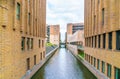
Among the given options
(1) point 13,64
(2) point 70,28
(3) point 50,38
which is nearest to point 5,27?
(1) point 13,64

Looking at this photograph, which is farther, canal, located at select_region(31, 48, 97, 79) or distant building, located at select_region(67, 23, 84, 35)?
distant building, located at select_region(67, 23, 84, 35)

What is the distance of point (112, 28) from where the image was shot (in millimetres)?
18250

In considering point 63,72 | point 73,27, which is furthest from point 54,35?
point 63,72

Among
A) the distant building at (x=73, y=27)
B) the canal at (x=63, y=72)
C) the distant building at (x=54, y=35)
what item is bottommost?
the canal at (x=63, y=72)

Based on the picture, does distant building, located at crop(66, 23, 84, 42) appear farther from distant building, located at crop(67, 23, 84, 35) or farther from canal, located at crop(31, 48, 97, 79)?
canal, located at crop(31, 48, 97, 79)

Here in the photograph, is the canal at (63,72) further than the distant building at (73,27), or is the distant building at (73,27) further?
the distant building at (73,27)

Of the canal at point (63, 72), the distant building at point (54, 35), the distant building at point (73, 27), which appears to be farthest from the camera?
the distant building at point (73, 27)

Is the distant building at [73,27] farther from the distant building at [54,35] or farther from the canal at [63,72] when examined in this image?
the canal at [63,72]

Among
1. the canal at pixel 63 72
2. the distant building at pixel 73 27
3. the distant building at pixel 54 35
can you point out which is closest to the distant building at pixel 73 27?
the distant building at pixel 73 27

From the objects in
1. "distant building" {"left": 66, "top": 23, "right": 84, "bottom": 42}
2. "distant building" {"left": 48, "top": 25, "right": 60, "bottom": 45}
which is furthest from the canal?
"distant building" {"left": 66, "top": 23, "right": 84, "bottom": 42}

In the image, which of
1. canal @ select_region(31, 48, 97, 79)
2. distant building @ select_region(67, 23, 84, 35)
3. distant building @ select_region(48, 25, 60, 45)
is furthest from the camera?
distant building @ select_region(67, 23, 84, 35)

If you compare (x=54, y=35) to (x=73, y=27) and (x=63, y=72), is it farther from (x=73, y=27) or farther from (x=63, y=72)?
(x=63, y=72)

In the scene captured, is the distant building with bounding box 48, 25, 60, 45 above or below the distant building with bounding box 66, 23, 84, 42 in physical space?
below

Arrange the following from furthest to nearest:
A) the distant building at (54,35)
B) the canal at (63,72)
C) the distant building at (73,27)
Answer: the distant building at (73,27) < the distant building at (54,35) < the canal at (63,72)
